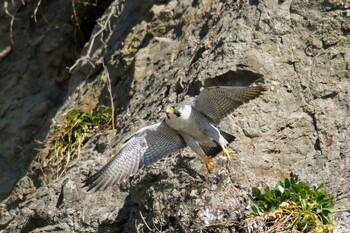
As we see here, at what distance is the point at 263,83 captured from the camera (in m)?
7.95

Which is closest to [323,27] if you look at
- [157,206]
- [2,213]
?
[157,206]

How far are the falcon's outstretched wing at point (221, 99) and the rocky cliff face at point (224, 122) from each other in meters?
0.15

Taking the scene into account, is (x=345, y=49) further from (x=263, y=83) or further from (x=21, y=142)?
(x=21, y=142)

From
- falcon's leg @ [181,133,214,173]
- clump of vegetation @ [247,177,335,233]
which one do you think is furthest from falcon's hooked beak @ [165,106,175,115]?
clump of vegetation @ [247,177,335,233]

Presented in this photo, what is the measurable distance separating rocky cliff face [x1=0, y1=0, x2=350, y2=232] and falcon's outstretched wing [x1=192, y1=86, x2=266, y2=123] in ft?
0.49

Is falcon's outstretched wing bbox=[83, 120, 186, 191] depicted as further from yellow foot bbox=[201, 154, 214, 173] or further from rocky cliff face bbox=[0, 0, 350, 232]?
yellow foot bbox=[201, 154, 214, 173]

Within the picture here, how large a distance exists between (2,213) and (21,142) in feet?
4.40

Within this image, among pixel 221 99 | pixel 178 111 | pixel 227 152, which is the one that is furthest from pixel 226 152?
pixel 178 111

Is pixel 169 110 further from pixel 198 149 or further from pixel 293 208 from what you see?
pixel 293 208

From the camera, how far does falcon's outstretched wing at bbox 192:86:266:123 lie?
757 cm

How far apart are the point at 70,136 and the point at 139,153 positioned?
1490 millimetres

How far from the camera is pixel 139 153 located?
8.13m

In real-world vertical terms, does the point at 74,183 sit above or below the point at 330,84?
below

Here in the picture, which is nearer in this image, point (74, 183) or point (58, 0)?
point (74, 183)
